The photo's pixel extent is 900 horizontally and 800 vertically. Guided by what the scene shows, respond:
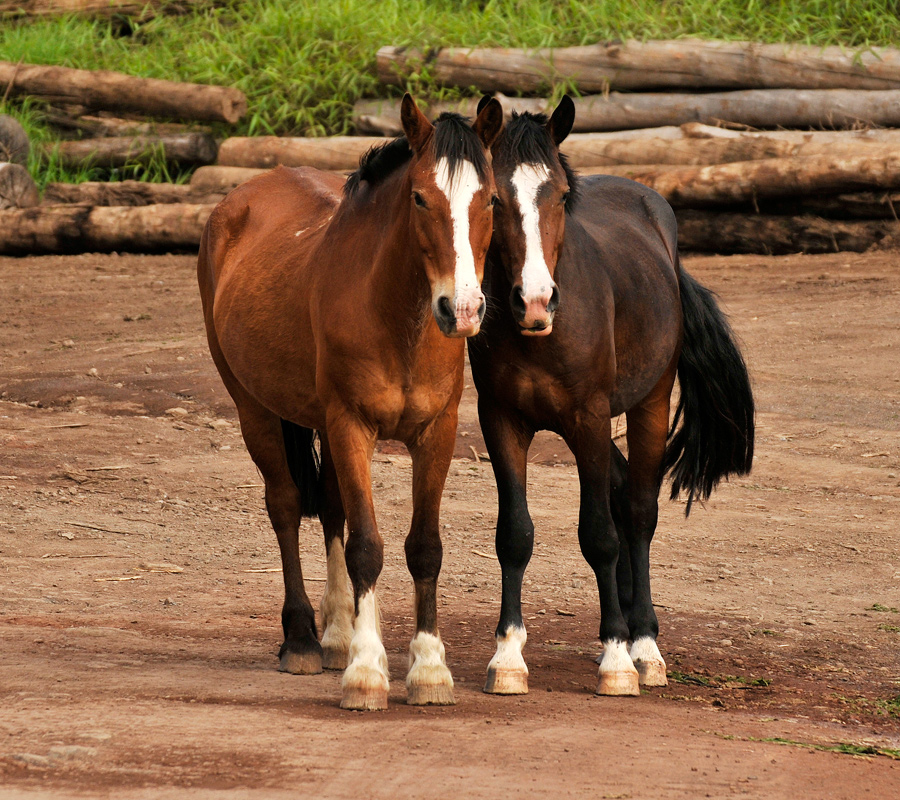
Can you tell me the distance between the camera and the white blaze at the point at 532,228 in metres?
4.08

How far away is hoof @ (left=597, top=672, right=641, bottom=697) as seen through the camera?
4543 millimetres

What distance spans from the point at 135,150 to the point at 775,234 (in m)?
7.92

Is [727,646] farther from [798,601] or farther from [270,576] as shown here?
[270,576]

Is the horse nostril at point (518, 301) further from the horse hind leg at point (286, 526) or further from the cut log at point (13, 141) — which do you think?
the cut log at point (13, 141)

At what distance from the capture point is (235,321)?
527 cm

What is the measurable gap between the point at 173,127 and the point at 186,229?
2.64 metres

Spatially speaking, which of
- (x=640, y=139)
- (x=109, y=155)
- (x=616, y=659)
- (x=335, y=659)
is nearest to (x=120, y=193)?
(x=109, y=155)

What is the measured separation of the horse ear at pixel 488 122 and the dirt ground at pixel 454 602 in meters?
1.91

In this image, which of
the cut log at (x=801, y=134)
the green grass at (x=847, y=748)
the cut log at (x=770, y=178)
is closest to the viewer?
the green grass at (x=847, y=748)

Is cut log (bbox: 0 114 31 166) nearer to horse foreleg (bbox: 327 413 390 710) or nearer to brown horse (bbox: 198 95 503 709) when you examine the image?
brown horse (bbox: 198 95 503 709)

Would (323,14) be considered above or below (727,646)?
above

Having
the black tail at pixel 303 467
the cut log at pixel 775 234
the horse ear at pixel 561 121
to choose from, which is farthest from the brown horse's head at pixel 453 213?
the cut log at pixel 775 234

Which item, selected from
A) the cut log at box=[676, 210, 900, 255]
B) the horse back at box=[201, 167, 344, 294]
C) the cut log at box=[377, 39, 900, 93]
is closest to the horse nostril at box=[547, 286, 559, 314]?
the horse back at box=[201, 167, 344, 294]

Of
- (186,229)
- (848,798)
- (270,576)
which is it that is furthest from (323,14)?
(848,798)
